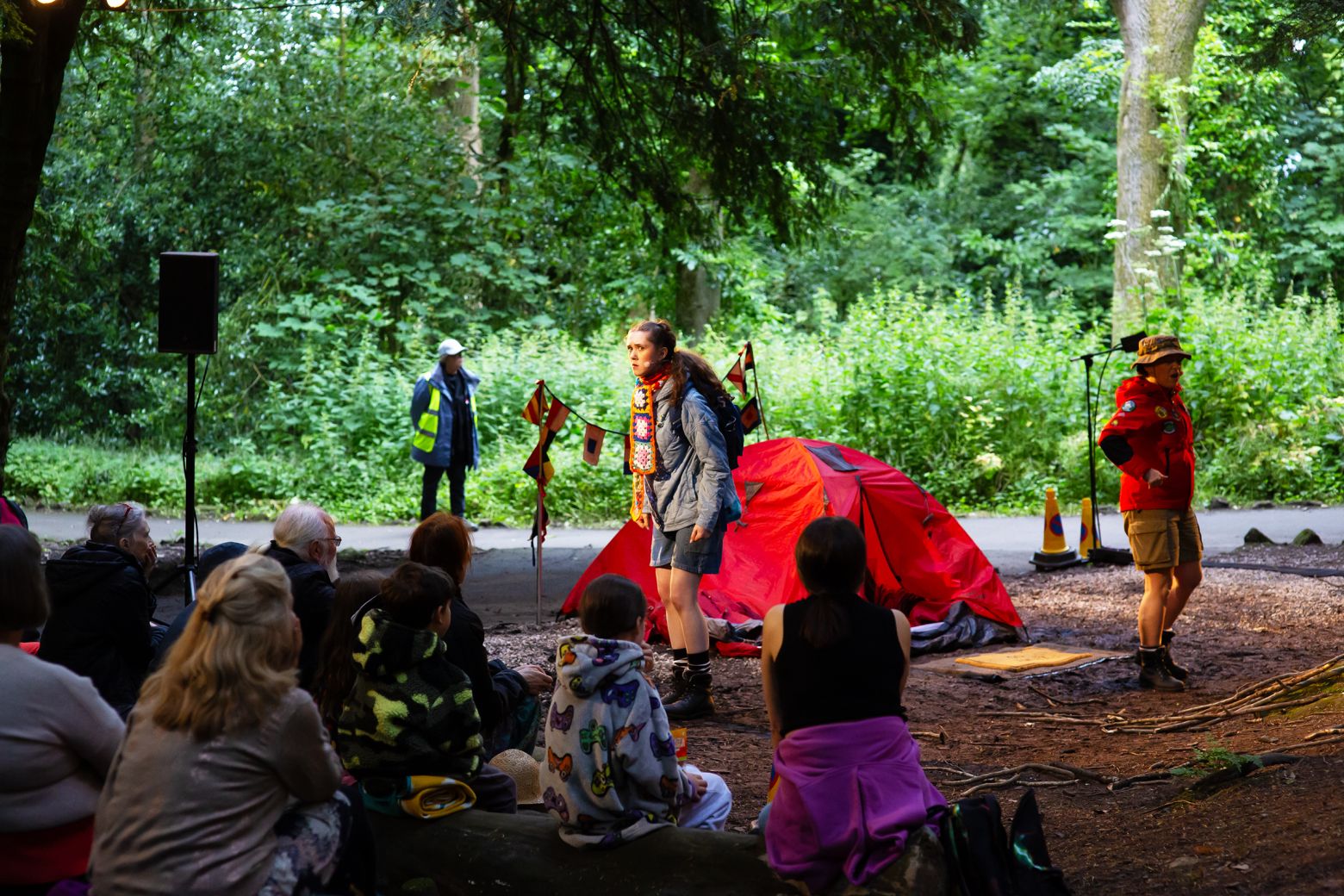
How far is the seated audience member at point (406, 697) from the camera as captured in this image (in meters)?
3.40

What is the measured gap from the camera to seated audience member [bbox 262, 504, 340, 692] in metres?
4.07

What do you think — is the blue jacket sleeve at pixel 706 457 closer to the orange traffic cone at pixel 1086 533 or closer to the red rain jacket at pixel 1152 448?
the red rain jacket at pixel 1152 448

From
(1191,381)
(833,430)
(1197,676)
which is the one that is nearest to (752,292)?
(833,430)

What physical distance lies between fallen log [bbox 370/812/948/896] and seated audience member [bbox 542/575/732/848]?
6 cm

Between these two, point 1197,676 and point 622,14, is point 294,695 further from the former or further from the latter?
point 622,14

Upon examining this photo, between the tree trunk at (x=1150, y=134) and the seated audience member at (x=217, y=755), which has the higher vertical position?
the tree trunk at (x=1150, y=134)

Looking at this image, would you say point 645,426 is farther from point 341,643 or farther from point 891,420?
point 891,420

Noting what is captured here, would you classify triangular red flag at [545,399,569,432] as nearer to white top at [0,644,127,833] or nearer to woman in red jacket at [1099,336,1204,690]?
woman in red jacket at [1099,336,1204,690]

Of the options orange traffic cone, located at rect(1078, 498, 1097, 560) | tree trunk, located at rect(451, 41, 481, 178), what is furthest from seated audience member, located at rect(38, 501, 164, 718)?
tree trunk, located at rect(451, 41, 481, 178)

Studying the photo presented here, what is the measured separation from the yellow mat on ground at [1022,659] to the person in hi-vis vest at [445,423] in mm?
5854

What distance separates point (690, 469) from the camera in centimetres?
582

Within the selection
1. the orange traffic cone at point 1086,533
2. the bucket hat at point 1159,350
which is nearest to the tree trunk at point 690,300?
the orange traffic cone at point 1086,533

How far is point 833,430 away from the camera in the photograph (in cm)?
1490

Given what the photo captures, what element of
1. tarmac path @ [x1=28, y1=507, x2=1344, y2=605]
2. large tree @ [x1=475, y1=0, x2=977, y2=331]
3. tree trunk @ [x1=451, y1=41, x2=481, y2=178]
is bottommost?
tarmac path @ [x1=28, y1=507, x2=1344, y2=605]
